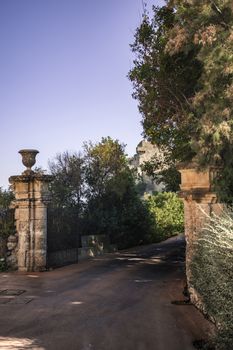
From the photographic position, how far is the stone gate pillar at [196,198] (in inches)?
333

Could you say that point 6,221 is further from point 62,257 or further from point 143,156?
point 143,156

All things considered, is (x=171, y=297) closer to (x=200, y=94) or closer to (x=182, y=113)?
(x=200, y=94)

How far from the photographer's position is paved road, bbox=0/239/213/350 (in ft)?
20.2

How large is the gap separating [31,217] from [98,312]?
6616mm

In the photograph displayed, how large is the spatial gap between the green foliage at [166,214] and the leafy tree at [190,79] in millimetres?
12824

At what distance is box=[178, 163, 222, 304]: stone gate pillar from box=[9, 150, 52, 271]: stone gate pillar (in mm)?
6321

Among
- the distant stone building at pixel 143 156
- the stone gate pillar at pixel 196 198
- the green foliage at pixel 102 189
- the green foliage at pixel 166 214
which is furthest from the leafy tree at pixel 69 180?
the stone gate pillar at pixel 196 198

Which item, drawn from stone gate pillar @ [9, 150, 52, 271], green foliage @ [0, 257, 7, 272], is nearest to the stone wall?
stone gate pillar @ [9, 150, 52, 271]

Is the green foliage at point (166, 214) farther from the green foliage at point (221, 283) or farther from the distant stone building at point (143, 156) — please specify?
the green foliage at point (221, 283)

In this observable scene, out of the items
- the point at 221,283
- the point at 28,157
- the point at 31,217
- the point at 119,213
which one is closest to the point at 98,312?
the point at 221,283

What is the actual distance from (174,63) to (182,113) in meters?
1.63

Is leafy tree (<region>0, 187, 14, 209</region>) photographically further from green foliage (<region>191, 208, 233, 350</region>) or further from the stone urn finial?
Result: green foliage (<region>191, 208, 233, 350</region>)

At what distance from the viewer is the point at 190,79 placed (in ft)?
38.4

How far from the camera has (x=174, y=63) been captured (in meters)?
11.7
